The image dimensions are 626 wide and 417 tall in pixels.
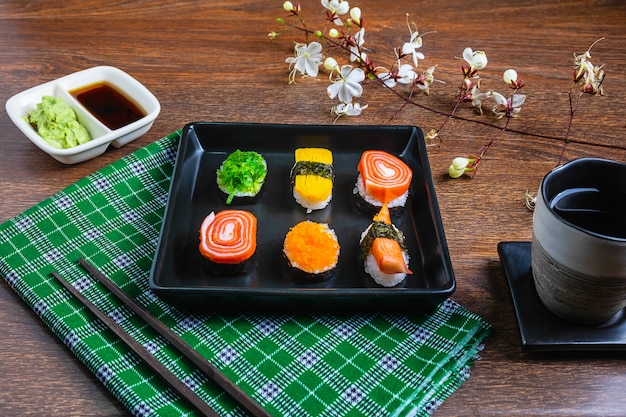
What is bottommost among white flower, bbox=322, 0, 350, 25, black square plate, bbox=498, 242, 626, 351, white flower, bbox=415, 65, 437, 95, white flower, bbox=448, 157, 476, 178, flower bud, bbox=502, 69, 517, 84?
black square plate, bbox=498, 242, 626, 351

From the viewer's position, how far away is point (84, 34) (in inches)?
98.0

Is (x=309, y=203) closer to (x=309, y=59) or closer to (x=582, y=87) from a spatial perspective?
(x=309, y=59)

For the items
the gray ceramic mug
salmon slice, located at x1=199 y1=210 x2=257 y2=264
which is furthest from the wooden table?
salmon slice, located at x1=199 y1=210 x2=257 y2=264

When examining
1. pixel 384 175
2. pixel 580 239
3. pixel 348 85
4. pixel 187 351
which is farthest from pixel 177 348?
pixel 348 85

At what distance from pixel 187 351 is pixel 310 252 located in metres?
0.36

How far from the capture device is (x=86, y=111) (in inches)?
77.2

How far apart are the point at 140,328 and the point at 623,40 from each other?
6.97 ft

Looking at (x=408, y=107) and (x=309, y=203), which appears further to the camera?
(x=408, y=107)

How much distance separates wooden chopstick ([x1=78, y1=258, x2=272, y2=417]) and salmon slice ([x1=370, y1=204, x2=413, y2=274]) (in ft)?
1.41

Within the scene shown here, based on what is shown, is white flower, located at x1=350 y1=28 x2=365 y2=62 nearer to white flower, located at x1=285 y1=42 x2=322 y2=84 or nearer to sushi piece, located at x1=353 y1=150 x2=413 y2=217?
white flower, located at x1=285 y1=42 x2=322 y2=84

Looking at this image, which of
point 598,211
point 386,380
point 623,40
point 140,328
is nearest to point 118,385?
point 140,328

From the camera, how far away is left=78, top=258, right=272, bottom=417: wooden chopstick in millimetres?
1275

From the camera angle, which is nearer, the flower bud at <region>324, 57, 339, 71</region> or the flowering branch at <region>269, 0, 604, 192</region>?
the flowering branch at <region>269, 0, 604, 192</region>

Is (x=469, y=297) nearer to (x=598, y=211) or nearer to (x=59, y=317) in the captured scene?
(x=598, y=211)
